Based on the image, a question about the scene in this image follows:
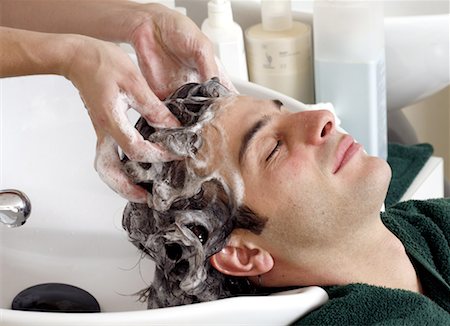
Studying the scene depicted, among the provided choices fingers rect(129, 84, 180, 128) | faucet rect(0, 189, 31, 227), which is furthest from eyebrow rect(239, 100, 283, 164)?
faucet rect(0, 189, 31, 227)

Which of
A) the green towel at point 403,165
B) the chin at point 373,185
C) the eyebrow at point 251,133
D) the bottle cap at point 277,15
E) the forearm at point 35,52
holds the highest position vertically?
the forearm at point 35,52

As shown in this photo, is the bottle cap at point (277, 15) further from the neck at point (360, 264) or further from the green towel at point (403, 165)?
the neck at point (360, 264)

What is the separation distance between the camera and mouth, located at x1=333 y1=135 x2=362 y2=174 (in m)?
1.34

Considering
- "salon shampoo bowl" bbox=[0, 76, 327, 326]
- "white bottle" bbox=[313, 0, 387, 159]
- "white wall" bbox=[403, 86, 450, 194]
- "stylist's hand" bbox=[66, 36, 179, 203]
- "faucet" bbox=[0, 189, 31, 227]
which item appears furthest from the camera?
"white wall" bbox=[403, 86, 450, 194]

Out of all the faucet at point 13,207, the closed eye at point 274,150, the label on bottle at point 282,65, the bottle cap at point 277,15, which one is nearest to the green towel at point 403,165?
the label on bottle at point 282,65

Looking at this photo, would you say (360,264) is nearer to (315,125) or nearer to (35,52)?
(315,125)

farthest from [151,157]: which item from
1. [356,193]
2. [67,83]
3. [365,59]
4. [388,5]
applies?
[388,5]

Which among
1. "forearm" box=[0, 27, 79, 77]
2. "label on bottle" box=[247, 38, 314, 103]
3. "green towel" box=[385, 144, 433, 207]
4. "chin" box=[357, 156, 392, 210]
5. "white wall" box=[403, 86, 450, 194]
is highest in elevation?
"forearm" box=[0, 27, 79, 77]

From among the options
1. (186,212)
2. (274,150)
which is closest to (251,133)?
(274,150)

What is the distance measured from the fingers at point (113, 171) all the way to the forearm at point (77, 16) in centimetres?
23

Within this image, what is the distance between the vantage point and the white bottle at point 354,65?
1702mm

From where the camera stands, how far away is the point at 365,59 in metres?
1.71

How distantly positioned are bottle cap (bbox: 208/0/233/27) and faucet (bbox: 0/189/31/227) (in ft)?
1.82

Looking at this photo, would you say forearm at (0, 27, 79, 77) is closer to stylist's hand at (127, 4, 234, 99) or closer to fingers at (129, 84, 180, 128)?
fingers at (129, 84, 180, 128)
